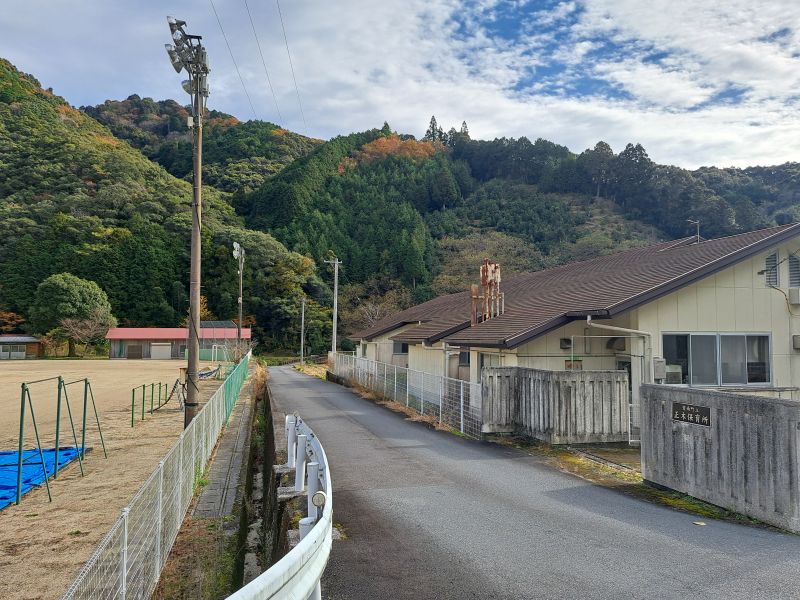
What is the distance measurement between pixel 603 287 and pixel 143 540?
12438 millimetres

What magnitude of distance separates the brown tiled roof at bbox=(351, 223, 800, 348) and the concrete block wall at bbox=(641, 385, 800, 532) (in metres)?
4.20

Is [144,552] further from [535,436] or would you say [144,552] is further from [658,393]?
[535,436]

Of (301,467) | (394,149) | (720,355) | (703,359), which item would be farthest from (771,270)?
(394,149)

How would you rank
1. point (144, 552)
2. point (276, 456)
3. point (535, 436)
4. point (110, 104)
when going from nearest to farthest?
1. point (144, 552)
2. point (276, 456)
3. point (535, 436)
4. point (110, 104)

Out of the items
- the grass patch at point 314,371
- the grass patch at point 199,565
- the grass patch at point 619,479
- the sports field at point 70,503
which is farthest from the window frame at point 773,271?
the grass patch at point 314,371

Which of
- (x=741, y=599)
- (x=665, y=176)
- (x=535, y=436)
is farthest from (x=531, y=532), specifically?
(x=665, y=176)

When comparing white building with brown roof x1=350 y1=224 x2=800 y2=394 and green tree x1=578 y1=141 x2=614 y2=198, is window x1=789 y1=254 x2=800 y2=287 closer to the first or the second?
white building with brown roof x1=350 y1=224 x2=800 y2=394

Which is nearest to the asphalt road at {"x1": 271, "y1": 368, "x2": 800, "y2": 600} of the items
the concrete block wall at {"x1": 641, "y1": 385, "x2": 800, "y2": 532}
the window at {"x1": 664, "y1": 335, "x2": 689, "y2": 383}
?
the concrete block wall at {"x1": 641, "y1": 385, "x2": 800, "y2": 532}

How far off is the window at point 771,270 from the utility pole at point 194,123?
1301 cm

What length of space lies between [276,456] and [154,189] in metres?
84.4

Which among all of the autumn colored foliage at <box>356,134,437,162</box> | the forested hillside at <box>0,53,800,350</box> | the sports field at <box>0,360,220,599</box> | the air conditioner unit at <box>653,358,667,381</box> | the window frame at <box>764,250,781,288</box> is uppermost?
the autumn colored foliage at <box>356,134,437,162</box>

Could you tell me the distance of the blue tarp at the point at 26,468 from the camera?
28.8ft

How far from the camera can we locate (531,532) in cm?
598

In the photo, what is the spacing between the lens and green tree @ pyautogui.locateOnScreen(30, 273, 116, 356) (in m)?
60.8
